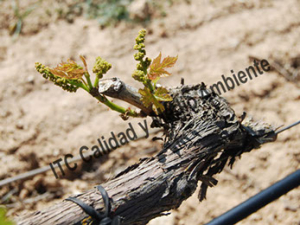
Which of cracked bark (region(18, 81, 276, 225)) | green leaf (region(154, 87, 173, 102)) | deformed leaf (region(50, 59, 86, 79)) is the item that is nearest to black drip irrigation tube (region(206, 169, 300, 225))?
cracked bark (region(18, 81, 276, 225))

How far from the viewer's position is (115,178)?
1.19 m

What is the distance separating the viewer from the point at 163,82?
2.49m

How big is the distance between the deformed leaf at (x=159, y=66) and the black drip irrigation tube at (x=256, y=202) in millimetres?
563

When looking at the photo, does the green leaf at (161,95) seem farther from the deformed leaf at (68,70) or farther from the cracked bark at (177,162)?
the deformed leaf at (68,70)

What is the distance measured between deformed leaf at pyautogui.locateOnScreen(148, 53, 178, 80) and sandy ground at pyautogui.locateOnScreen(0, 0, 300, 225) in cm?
98

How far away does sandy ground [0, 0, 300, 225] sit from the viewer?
2.05m

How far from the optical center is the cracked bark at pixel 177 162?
1.08m

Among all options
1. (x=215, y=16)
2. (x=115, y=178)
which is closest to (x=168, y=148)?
(x=115, y=178)

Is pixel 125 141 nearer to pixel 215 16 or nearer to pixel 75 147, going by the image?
pixel 75 147

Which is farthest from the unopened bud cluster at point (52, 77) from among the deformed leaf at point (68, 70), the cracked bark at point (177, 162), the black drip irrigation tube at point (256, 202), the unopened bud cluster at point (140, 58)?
the black drip irrigation tube at point (256, 202)

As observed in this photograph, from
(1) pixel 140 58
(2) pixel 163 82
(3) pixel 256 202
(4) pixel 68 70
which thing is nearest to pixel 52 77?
(4) pixel 68 70

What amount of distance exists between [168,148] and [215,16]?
1.97m

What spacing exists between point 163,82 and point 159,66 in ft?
4.47

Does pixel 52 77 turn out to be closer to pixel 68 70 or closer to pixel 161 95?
pixel 68 70
